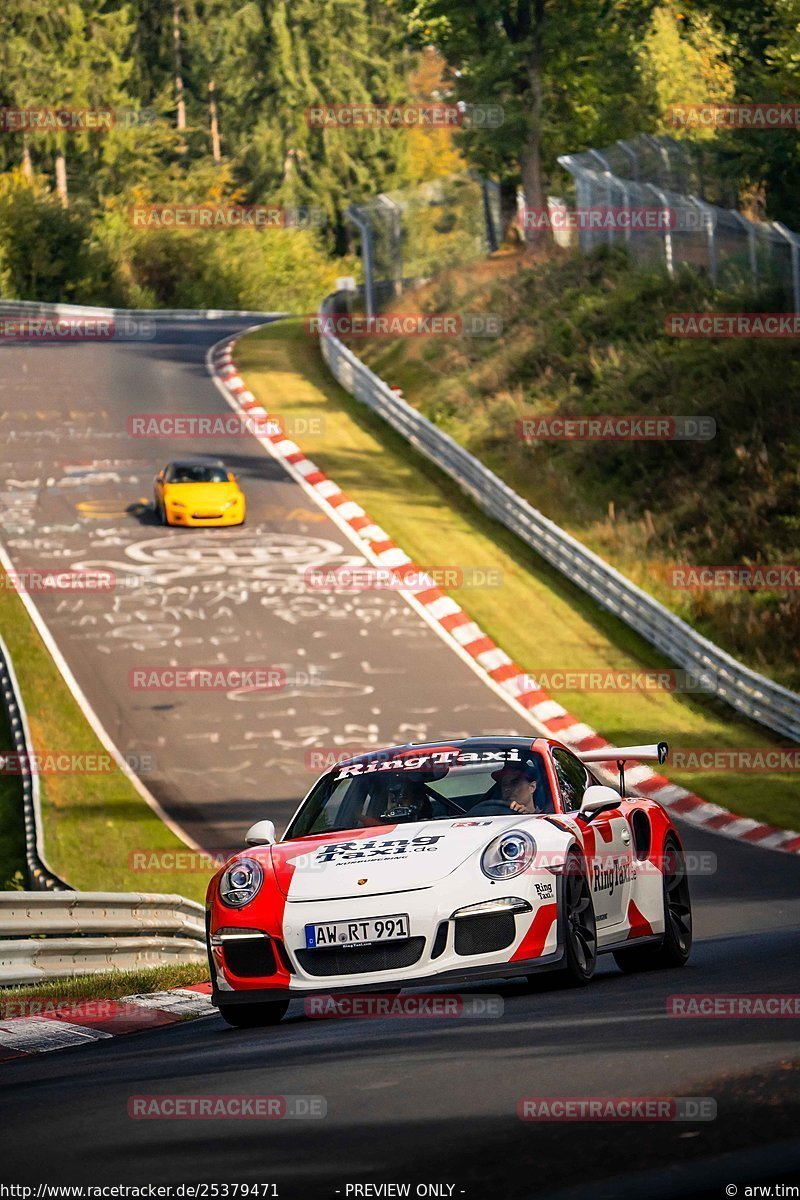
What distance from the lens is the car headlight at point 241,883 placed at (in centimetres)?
886

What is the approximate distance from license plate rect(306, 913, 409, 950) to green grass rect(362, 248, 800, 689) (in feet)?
53.9

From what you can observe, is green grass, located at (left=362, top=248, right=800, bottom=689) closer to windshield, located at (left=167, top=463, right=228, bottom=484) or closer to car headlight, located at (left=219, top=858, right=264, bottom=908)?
windshield, located at (left=167, top=463, right=228, bottom=484)

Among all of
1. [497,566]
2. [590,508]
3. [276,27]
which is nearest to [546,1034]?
[497,566]

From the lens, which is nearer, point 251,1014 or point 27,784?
point 251,1014

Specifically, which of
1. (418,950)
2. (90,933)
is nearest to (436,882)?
(418,950)

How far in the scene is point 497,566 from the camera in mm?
28516

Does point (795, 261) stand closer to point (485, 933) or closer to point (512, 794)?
point (512, 794)

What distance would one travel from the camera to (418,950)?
332 inches

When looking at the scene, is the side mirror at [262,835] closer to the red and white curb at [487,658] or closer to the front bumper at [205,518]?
the red and white curb at [487,658]

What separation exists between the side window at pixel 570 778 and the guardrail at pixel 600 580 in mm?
12218

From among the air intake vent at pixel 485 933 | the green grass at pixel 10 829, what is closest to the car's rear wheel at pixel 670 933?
the air intake vent at pixel 485 933

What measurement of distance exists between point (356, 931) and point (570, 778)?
203cm

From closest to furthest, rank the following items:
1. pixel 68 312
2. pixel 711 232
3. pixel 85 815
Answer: pixel 85 815, pixel 711 232, pixel 68 312

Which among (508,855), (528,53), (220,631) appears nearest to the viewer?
(508,855)
